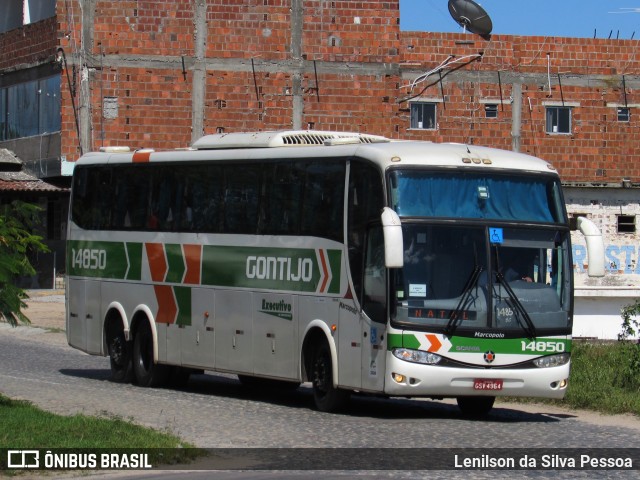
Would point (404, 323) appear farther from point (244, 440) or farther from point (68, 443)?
point (68, 443)

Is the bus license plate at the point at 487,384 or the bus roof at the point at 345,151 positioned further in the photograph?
the bus roof at the point at 345,151

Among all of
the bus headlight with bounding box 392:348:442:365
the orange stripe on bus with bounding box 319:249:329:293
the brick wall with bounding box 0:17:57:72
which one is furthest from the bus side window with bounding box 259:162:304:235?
the brick wall with bounding box 0:17:57:72

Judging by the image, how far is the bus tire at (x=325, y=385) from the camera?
16.9 meters

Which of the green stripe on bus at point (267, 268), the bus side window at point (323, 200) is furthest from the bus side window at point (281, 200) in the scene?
the green stripe on bus at point (267, 268)

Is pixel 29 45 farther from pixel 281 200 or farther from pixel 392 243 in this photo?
pixel 392 243

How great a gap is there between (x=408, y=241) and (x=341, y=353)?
175cm

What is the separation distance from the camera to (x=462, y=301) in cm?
1589

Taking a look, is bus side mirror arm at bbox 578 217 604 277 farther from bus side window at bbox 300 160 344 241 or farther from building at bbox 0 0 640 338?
building at bbox 0 0 640 338

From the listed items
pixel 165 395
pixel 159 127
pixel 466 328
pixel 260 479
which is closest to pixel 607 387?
pixel 466 328

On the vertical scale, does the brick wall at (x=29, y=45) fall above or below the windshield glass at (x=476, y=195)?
above

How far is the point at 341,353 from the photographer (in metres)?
16.8

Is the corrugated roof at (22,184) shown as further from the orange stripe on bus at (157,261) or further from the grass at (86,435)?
the grass at (86,435)

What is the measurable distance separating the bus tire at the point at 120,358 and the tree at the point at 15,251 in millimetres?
5403

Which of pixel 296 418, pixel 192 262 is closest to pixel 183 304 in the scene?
pixel 192 262
